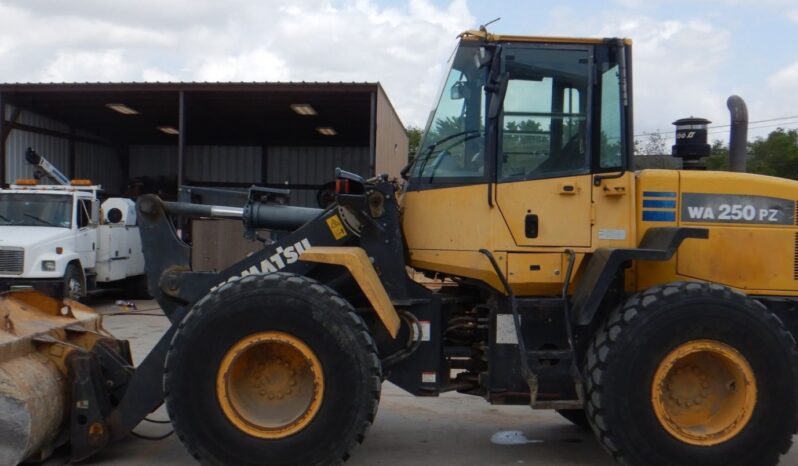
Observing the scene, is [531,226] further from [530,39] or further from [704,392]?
[704,392]

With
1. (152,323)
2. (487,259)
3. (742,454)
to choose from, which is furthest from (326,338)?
(152,323)

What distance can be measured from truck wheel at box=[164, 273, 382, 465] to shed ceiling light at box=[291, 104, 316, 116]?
16055 millimetres

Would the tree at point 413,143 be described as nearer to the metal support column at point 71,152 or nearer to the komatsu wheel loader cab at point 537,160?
the komatsu wheel loader cab at point 537,160

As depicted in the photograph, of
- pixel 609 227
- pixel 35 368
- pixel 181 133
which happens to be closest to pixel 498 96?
pixel 609 227

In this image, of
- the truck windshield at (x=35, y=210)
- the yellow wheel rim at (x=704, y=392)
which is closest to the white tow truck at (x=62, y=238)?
the truck windshield at (x=35, y=210)

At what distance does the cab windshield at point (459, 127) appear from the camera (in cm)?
535

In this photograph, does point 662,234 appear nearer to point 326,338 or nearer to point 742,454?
point 742,454

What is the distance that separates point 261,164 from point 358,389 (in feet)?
79.3

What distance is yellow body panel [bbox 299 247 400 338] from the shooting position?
199 inches

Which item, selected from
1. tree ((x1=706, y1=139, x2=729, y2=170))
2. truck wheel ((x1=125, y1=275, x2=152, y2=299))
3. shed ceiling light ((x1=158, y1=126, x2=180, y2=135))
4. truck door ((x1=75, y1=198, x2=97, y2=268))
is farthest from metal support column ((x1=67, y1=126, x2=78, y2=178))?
tree ((x1=706, y1=139, x2=729, y2=170))

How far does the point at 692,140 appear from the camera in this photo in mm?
5777

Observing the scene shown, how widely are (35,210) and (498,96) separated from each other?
12.3m

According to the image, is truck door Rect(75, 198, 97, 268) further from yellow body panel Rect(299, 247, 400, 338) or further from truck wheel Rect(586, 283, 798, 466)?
truck wheel Rect(586, 283, 798, 466)

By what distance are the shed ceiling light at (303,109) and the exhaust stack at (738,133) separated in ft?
51.1
